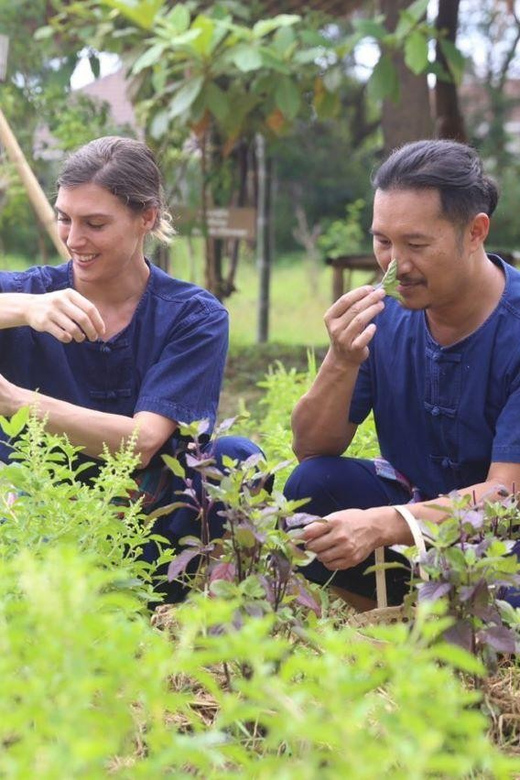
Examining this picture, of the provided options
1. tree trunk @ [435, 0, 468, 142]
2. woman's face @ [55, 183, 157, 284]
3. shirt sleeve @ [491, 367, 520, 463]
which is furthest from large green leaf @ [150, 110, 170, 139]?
shirt sleeve @ [491, 367, 520, 463]

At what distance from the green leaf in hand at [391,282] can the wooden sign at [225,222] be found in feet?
14.7

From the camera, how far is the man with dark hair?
2576 mm

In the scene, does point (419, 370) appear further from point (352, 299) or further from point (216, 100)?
point (216, 100)

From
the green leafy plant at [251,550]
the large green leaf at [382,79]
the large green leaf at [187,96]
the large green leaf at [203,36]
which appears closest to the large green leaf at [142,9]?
the large green leaf at [203,36]

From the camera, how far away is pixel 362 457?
316cm

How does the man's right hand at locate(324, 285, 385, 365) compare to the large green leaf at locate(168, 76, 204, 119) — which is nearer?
the man's right hand at locate(324, 285, 385, 365)

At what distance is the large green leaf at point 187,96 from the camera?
564 cm

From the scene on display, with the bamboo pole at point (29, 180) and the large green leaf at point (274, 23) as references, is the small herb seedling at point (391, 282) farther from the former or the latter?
the large green leaf at point (274, 23)

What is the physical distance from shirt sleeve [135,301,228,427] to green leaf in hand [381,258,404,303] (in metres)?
0.54

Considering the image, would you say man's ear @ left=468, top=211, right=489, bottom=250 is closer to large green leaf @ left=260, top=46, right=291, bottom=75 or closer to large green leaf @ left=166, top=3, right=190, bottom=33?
large green leaf @ left=166, top=3, right=190, bottom=33

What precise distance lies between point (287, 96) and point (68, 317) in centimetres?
375

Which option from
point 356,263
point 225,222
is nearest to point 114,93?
point 225,222

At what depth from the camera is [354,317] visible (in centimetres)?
258

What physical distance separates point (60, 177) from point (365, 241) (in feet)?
42.3
